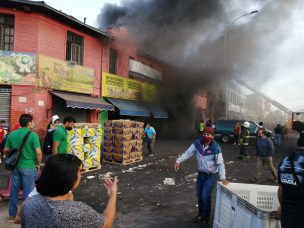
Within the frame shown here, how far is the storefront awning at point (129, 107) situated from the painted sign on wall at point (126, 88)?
1.20 ft

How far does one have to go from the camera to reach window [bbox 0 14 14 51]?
46.2 feet

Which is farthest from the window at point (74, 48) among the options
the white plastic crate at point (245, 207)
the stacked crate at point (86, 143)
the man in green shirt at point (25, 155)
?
the white plastic crate at point (245, 207)

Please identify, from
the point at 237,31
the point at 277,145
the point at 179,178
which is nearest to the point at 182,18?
the point at 237,31

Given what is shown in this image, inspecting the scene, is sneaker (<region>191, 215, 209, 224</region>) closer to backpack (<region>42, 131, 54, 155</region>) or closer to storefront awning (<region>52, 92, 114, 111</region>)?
backpack (<region>42, 131, 54, 155</region>)

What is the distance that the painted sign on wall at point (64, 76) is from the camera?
48.1ft

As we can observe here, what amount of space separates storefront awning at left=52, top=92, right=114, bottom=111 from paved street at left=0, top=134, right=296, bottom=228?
16.4 ft

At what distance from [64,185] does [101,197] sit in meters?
5.58

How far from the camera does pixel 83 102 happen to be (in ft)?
52.6

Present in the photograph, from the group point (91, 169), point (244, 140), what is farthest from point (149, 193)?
point (244, 140)

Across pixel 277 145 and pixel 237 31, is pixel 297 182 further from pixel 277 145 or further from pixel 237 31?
pixel 237 31

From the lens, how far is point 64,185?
1.84m

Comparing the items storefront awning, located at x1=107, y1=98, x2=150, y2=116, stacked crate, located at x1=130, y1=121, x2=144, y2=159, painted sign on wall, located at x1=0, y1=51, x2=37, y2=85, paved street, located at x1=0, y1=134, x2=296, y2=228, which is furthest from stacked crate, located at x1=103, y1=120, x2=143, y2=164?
storefront awning, located at x1=107, y1=98, x2=150, y2=116

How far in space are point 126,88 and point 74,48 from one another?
17.8 feet

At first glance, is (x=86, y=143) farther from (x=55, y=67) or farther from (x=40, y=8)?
(x=40, y=8)
